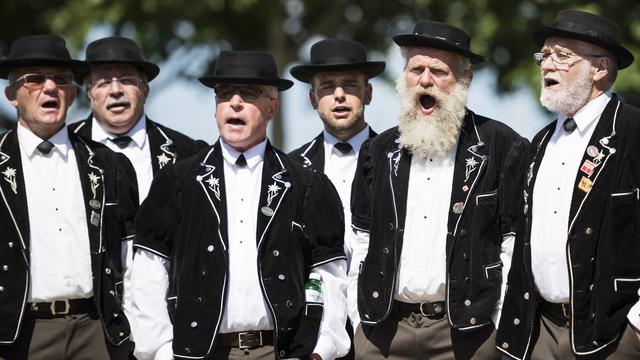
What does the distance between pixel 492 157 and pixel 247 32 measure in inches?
544

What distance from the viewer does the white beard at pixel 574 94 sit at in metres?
8.52

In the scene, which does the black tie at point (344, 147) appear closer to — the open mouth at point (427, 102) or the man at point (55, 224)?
the open mouth at point (427, 102)

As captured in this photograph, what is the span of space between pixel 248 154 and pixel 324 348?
1238 mm

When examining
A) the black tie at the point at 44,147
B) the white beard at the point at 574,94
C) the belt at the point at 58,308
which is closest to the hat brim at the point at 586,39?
the white beard at the point at 574,94

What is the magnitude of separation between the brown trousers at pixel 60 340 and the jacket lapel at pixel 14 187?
491 millimetres

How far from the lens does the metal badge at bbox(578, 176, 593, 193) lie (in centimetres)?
822

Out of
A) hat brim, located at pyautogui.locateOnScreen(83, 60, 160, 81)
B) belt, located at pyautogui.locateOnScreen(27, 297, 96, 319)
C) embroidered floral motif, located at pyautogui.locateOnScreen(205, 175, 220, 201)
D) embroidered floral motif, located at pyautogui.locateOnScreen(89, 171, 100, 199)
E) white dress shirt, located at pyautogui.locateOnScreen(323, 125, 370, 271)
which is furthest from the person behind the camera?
hat brim, located at pyautogui.locateOnScreen(83, 60, 160, 81)

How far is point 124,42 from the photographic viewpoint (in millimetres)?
11219

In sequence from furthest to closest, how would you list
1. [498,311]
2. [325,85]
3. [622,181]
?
[325,85] < [498,311] < [622,181]

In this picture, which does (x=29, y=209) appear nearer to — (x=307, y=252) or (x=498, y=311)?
(x=307, y=252)

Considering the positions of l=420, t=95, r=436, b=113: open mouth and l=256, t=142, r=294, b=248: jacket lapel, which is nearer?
l=256, t=142, r=294, b=248: jacket lapel

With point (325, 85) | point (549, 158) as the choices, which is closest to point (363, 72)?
point (325, 85)

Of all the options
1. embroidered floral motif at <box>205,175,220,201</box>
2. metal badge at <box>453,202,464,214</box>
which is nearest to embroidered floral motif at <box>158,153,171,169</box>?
embroidered floral motif at <box>205,175,220,201</box>

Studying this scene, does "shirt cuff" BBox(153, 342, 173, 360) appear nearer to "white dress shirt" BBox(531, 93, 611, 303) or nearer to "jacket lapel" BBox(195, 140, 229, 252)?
"jacket lapel" BBox(195, 140, 229, 252)
